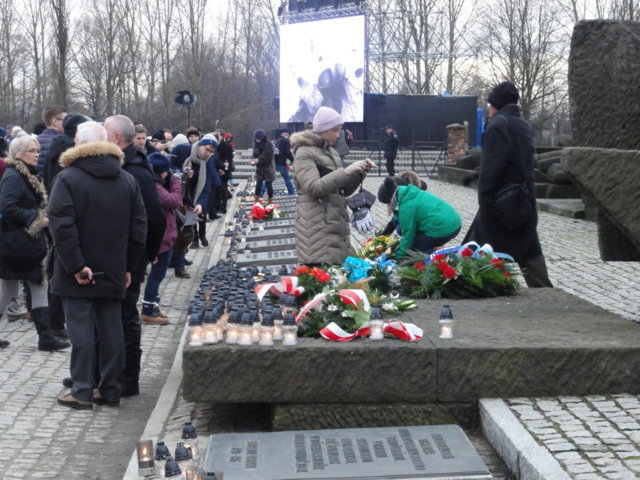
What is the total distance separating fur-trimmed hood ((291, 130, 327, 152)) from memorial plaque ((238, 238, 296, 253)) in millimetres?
5936

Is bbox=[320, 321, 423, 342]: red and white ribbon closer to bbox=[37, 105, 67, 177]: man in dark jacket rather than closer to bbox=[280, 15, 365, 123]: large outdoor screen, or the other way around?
bbox=[37, 105, 67, 177]: man in dark jacket

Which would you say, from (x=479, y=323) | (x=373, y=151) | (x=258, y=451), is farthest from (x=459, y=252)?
(x=373, y=151)

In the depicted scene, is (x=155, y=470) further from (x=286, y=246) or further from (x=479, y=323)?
(x=286, y=246)

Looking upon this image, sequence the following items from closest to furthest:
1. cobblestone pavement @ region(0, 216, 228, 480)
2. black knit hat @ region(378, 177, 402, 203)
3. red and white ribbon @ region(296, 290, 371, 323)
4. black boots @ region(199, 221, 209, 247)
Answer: cobblestone pavement @ region(0, 216, 228, 480), red and white ribbon @ region(296, 290, 371, 323), black knit hat @ region(378, 177, 402, 203), black boots @ region(199, 221, 209, 247)

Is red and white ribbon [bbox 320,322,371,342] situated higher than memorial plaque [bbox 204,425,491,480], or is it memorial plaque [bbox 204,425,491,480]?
red and white ribbon [bbox 320,322,371,342]

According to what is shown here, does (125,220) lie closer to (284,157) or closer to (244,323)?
(244,323)

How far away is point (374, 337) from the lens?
20.0ft

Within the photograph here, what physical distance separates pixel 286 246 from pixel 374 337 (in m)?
8.18

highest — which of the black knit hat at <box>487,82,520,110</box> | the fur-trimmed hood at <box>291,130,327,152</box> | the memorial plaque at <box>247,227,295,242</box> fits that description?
the black knit hat at <box>487,82,520,110</box>

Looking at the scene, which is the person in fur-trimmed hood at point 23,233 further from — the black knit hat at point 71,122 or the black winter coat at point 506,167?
the black winter coat at point 506,167

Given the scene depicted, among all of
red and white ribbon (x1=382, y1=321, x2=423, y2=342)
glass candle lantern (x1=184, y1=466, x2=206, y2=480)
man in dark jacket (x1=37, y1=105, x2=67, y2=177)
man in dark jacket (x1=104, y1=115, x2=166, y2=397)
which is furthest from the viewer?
man in dark jacket (x1=37, y1=105, x2=67, y2=177)

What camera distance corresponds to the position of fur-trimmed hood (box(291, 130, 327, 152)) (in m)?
8.16

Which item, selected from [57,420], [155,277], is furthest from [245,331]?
[155,277]

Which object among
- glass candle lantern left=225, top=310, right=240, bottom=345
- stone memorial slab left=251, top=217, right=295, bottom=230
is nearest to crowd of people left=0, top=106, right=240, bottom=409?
glass candle lantern left=225, top=310, right=240, bottom=345
